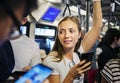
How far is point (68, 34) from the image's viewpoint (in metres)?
1.91

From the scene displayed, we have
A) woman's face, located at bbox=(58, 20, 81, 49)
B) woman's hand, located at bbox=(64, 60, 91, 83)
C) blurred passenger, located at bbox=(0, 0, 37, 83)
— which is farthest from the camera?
woman's face, located at bbox=(58, 20, 81, 49)

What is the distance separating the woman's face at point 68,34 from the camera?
1.88 m

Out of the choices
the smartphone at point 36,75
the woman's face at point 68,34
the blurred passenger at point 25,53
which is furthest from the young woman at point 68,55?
the smartphone at point 36,75

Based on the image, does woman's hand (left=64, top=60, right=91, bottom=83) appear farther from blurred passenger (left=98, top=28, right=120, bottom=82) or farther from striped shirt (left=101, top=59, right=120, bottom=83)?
blurred passenger (left=98, top=28, right=120, bottom=82)

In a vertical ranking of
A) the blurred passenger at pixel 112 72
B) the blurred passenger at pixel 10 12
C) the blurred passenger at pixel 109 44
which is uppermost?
the blurred passenger at pixel 10 12

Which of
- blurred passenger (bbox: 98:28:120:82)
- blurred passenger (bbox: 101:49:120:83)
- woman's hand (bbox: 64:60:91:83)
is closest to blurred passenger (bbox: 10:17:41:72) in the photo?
woman's hand (bbox: 64:60:91:83)

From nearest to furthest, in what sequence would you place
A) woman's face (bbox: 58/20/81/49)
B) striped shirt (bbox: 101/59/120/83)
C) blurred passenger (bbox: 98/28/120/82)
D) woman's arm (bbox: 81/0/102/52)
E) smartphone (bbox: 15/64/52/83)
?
1. smartphone (bbox: 15/64/52/83)
2. woman's face (bbox: 58/20/81/49)
3. striped shirt (bbox: 101/59/120/83)
4. woman's arm (bbox: 81/0/102/52)
5. blurred passenger (bbox: 98/28/120/82)

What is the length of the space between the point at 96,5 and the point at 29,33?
9.30 feet

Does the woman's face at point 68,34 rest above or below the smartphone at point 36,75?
below

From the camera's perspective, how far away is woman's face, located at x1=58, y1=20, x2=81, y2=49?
1885mm

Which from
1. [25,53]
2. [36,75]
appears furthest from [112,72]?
[36,75]

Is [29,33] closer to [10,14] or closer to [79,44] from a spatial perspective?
[79,44]

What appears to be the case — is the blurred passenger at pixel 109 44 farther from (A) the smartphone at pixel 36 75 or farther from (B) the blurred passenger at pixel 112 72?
(A) the smartphone at pixel 36 75

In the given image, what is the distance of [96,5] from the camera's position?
2.25 m
